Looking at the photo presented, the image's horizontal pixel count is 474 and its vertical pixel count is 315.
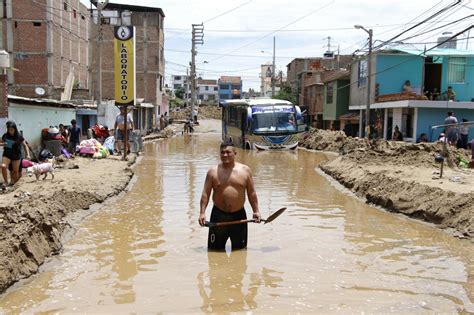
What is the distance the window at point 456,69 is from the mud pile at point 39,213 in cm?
2470

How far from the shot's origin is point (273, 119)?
27500mm

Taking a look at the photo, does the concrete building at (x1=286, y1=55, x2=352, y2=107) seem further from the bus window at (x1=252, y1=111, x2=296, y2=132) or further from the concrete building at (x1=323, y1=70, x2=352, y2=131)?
the bus window at (x1=252, y1=111, x2=296, y2=132)

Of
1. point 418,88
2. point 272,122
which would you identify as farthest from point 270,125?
point 418,88

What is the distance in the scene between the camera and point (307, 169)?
20141 millimetres

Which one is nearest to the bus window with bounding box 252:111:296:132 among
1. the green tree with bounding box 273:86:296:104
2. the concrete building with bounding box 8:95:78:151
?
the concrete building with bounding box 8:95:78:151

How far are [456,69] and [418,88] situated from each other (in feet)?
8.01

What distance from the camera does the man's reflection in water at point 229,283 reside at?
5.61 metres

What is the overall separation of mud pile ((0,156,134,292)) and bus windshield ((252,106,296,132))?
13981 millimetres

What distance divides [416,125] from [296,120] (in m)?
7.17

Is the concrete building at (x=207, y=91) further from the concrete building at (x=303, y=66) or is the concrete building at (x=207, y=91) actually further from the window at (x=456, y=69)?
the window at (x=456, y=69)

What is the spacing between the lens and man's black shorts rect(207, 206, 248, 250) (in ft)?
23.3

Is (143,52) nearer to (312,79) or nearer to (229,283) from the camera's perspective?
(312,79)

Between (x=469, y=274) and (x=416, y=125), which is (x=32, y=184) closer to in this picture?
(x=469, y=274)

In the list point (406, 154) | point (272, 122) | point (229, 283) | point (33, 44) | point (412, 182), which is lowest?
point (229, 283)
